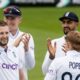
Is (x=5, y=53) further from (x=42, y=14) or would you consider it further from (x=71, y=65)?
(x=42, y=14)

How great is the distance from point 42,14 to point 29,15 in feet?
2.92

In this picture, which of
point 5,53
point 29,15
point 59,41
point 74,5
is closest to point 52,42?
point 59,41

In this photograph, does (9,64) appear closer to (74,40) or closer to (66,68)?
(66,68)

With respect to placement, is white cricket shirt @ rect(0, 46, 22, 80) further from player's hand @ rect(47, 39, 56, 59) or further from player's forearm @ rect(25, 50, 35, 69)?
player's forearm @ rect(25, 50, 35, 69)

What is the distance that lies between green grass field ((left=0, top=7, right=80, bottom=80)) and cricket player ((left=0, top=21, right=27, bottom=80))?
588 centimetres

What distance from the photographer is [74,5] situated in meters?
32.2

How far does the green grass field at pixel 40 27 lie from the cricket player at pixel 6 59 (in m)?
5.88

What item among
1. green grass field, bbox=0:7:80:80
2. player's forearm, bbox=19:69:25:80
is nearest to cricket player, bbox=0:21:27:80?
player's forearm, bbox=19:69:25:80

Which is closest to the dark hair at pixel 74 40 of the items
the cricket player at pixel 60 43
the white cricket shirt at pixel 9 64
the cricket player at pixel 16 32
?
the white cricket shirt at pixel 9 64

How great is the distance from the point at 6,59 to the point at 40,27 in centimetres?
1638

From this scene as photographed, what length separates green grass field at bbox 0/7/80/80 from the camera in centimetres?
1579

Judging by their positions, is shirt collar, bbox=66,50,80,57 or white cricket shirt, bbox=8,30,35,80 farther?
white cricket shirt, bbox=8,30,35,80

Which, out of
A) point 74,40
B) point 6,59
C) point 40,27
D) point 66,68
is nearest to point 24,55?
point 6,59

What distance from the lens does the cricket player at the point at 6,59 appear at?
7711 mm
